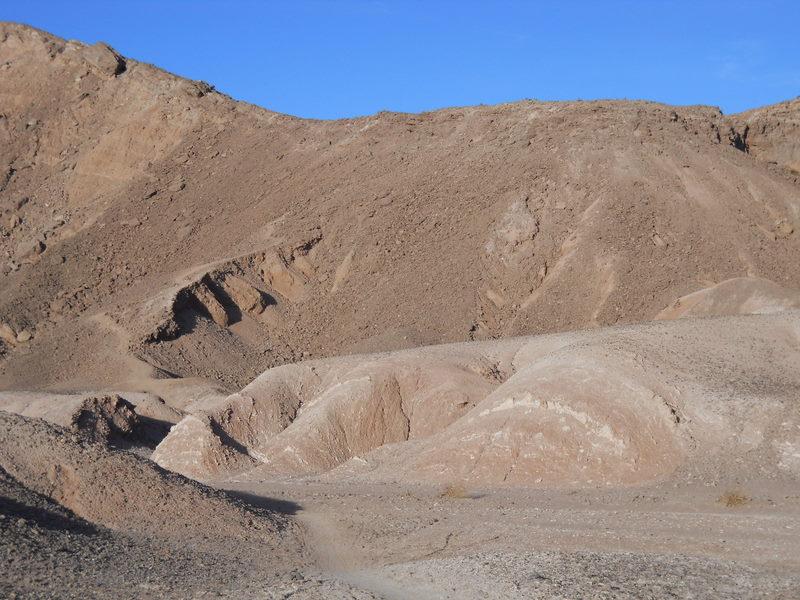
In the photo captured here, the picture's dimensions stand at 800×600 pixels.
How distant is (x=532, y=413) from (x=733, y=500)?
356 cm

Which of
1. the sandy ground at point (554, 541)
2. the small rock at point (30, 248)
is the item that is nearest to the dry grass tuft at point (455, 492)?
the sandy ground at point (554, 541)

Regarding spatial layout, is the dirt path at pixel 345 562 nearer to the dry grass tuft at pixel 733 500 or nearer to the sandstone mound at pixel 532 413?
the sandstone mound at pixel 532 413

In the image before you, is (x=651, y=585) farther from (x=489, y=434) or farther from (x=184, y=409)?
(x=184, y=409)

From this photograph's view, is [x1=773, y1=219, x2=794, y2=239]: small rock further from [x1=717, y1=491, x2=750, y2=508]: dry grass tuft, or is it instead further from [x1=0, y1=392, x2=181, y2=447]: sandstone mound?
[x1=717, y1=491, x2=750, y2=508]: dry grass tuft

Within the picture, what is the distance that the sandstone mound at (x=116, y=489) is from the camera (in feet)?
37.0

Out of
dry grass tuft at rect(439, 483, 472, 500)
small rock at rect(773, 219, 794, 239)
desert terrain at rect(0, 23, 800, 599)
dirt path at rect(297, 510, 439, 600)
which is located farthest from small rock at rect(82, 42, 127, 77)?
dirt path at rect(297, 510, 439, 600)

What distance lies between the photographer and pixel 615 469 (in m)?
15.3

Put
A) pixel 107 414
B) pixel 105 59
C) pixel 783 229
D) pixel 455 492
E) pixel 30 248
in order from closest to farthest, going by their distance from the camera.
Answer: pixel 455 492
pixel 107 414
pixel 783 229
pixel 30 248
pixel 105 59

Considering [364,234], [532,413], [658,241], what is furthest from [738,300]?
[364,234]

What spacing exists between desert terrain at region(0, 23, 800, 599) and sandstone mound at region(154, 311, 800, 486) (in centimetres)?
6

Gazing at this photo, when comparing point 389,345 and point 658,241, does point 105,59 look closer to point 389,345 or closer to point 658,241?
point 389,345

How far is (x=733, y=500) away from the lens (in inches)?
543

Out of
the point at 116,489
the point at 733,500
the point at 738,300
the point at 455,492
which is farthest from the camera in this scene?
the point at 738,300

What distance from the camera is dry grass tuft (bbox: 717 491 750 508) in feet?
45.1
